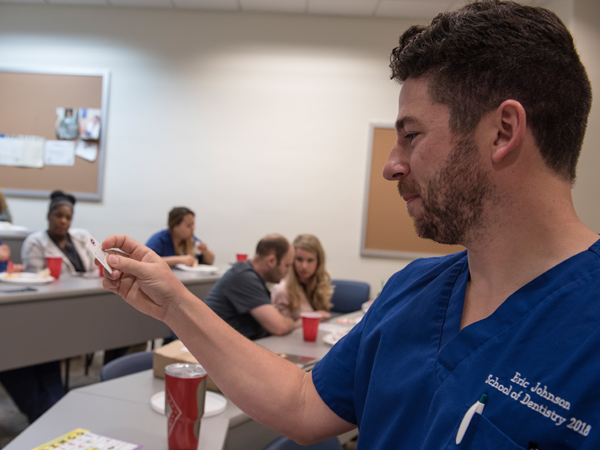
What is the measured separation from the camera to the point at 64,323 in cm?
266

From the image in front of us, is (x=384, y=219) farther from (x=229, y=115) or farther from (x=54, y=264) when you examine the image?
(x=54, y=264)

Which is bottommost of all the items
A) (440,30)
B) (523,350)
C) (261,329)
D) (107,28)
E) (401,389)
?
(261,329)

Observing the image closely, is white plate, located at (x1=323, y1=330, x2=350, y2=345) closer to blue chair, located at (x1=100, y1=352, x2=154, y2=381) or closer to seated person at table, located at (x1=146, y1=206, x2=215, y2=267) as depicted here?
blue chair, located at (x1=100, y1=352, x2=154, y2=381)

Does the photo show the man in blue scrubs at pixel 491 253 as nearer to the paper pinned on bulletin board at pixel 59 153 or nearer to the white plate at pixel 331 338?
the white plate at pixel 331 338

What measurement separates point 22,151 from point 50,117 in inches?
17.8

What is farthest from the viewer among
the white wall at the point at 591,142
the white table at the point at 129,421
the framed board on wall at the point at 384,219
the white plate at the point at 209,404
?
the framed board on wall at the point at 384,219

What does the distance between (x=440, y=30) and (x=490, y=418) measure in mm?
554

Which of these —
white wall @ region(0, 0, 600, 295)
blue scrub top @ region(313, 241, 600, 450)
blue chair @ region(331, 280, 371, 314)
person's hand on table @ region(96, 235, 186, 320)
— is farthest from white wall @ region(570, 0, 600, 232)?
person's hand on table @ region(96, 235, 186, 320)

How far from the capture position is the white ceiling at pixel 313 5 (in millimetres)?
4443

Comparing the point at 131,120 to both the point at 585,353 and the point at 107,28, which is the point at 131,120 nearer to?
the point at 107,28

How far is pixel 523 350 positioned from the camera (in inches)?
23.2

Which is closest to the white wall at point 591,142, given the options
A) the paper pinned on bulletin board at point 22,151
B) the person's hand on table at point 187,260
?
the person's hand on table at point 187,260

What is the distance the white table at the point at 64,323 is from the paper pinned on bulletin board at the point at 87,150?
201cm

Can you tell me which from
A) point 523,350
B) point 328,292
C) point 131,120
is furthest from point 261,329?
point 131,120
